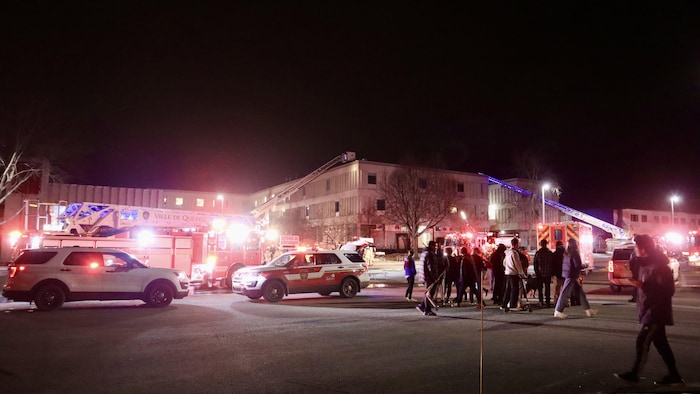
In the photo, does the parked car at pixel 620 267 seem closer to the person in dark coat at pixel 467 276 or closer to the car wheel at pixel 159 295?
the person in dark coat at pixel 467 276

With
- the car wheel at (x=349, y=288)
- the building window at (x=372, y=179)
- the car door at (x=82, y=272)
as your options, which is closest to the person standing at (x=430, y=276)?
the car wheel at (x=349, y=288)

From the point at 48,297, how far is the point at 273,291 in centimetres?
597

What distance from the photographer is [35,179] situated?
4156cm

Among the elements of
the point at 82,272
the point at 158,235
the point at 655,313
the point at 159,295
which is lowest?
the point at 159,295

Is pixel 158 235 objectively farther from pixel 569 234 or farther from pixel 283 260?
pixel 569 234

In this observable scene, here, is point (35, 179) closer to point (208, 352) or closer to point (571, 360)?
point (208, 352)

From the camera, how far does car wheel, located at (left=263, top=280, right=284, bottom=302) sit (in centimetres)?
1537

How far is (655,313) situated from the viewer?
6164 mm

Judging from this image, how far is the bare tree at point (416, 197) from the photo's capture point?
49.2 metres

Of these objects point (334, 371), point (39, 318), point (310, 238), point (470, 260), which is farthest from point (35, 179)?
point (334, 371)

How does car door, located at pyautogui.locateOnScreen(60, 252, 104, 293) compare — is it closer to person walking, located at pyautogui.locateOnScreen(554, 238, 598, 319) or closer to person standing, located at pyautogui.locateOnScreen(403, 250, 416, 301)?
person standing, located at pyautogui.locateOnScreen(403, 250, 416, 301)

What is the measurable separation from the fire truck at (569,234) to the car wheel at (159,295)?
18613mm

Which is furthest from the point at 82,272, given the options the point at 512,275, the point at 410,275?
the point at 512,275

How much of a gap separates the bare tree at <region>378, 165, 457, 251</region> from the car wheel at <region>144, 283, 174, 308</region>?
36.4 m
